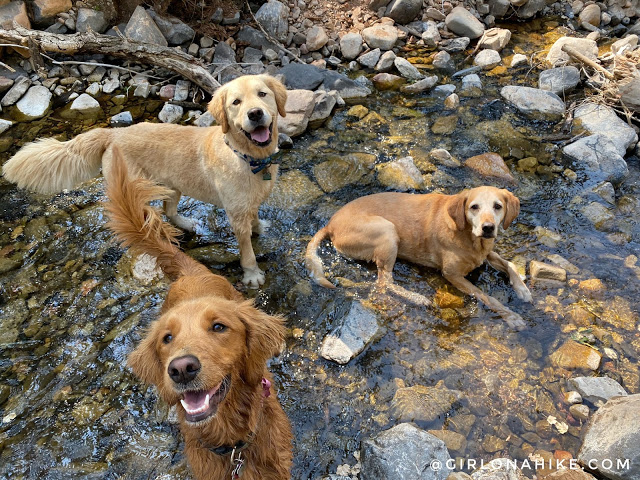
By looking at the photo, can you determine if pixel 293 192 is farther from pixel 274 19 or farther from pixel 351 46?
pixel 274 19

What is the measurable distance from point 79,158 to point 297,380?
366cm

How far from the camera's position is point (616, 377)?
3957 mm

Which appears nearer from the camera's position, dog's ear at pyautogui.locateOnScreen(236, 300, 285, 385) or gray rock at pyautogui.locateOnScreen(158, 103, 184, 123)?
dog's ear at pyautogui.locateOnScreen(236, 300, 285, 385)

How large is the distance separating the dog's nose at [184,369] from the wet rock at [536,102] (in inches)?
279

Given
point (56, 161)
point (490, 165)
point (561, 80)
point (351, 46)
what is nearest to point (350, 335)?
point (490, 165)

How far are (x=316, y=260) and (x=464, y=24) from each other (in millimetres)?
7218

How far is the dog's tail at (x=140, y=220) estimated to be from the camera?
3477 millimetres

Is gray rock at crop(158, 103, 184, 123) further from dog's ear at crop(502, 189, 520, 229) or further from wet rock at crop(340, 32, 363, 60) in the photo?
dog's ear at crop(502, 189, 520, 229)

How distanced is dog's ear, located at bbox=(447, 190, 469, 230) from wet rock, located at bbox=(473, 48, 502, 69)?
515 centimetres

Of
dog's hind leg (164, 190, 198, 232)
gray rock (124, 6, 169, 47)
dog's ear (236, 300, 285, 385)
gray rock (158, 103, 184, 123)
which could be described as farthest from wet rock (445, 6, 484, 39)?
dog's ear (236, 300, 285, 385)

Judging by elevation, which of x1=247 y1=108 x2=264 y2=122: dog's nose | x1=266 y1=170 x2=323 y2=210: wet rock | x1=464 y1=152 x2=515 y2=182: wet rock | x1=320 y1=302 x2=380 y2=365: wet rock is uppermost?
x1=247 y1=108 x2=264 y2=122: dog's nose

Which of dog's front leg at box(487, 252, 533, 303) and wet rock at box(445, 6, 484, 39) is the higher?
wet rock at box(445, 6, 484, 39)

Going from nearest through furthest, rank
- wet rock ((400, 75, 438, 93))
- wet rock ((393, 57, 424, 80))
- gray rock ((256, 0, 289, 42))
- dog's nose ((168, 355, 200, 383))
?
dog's nose ((168, 355, 200, 383))
wet rock ((400, 75, 438, 93))
wet rock ((393, 57, 424, 80))
gray rock ((256, 0, 289, 42))

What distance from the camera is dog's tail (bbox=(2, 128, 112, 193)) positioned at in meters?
5.24
